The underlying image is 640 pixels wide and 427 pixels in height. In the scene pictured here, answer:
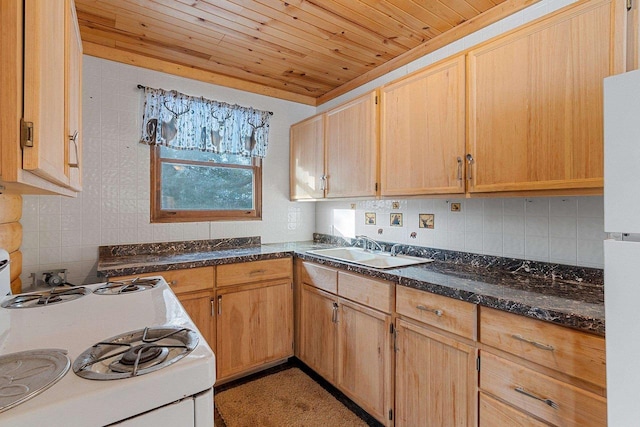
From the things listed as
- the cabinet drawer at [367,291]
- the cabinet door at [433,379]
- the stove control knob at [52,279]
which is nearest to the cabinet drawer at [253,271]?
the cabinet drawer at [367,291]

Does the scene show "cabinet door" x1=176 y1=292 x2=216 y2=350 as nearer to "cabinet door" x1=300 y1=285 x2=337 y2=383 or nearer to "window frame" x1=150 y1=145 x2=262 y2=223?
"cabinet door" x1=300 y1=285 x2=337 y2=383

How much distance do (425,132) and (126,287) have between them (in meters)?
1.77

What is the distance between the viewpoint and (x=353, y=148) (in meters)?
2.31

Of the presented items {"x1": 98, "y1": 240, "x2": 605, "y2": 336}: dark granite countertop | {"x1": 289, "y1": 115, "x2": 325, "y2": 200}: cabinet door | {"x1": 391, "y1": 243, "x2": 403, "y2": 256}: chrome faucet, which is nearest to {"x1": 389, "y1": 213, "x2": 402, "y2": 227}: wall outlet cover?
{"x1": 391, "y1": 243, "x2": 403, "y2": 256}: chrome faucet

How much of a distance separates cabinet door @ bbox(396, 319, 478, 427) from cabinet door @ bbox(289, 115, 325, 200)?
141cm

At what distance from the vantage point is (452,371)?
1394 mm

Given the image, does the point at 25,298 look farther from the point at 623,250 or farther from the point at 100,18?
the point at 623,250

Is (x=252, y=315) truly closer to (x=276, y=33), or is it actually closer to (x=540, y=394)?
(x=540, y=394)

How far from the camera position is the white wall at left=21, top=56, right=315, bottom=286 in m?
2.04

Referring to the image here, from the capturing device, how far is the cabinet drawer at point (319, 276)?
82.0 inches

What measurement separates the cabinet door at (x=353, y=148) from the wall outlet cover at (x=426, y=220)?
1.37 ft

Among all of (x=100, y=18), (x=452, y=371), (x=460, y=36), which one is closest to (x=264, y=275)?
(x=452, y=371)

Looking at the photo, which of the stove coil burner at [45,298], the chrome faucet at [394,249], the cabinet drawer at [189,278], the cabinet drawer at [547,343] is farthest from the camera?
the chrome faucet at [394,249]

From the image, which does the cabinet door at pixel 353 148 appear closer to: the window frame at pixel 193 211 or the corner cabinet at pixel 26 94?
the window frame at pixel 193 211
